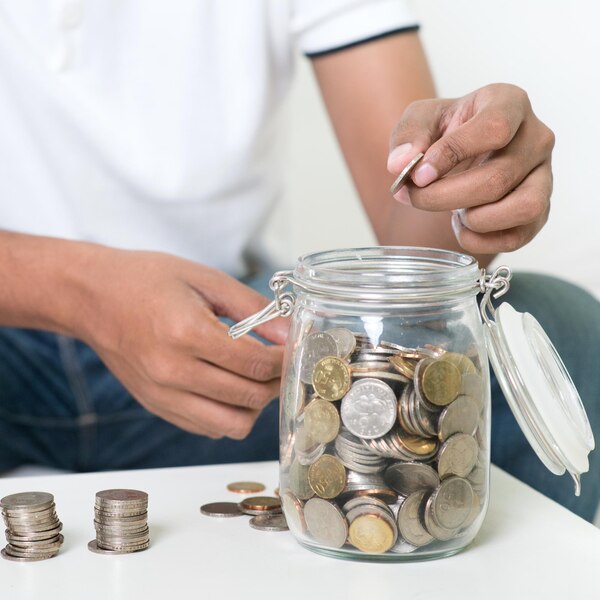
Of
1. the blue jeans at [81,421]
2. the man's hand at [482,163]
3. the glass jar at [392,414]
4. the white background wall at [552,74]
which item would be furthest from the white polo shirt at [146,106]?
the glass jar at [392,414]

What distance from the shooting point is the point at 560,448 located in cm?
56

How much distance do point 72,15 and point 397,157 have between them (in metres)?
0.64

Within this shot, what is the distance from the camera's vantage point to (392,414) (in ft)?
1.74

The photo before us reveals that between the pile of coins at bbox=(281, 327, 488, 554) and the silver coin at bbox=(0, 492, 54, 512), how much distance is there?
6.1 inches

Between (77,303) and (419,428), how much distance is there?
42cm

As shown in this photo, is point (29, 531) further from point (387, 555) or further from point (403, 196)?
point (403, 196)

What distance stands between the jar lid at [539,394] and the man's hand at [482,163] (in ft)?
0.24

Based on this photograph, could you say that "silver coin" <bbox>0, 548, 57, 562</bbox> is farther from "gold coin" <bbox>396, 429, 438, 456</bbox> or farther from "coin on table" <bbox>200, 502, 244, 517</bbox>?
"gold coin" <bbox>396, 429, 438, 456</bbox>

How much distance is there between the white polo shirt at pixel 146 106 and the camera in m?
1.11

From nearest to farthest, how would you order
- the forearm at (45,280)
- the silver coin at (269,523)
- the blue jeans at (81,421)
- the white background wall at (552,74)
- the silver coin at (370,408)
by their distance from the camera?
the silver coin at (370,408), the silver coin at (269,523), the forearm at (45,280), the blue jeans at (81,421), the white background wall at (552,74)

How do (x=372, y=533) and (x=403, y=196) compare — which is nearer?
(x=372, y=533)

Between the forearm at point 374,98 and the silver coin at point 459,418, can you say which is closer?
the silver coin at point 459,418

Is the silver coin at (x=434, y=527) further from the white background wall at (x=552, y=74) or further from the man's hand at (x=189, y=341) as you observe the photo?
the white background wall at (x=552, y=74)

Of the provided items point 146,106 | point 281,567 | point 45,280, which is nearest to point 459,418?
point 281,567
